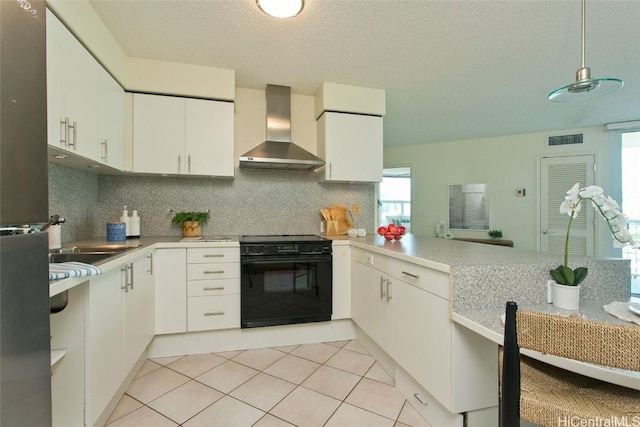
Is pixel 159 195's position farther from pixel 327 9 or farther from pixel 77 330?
pixel 327 9

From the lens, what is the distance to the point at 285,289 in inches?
94.3

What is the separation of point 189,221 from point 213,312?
913mm

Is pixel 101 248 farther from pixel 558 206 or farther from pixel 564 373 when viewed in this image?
pixel 558 206

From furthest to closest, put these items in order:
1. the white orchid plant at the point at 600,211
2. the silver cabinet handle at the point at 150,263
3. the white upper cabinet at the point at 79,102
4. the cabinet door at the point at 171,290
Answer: the cabinet door at the point at 171,290
the silver cabinet handle at the point at 150,263
the white upper cabinet at the point at 79,102
the white orchid plant at the point at 600,211

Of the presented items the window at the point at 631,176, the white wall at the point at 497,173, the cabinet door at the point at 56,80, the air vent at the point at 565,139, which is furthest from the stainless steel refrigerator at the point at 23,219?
the window at the point at 631,176

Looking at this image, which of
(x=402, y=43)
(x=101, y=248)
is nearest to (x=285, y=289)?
(x=101, y=248)

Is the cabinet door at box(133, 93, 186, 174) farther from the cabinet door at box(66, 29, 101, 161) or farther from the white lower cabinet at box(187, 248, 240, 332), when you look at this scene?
the white lower cabinet at box(187, 248, 240, 332)

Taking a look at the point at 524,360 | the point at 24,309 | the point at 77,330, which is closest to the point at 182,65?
the point at 77,330

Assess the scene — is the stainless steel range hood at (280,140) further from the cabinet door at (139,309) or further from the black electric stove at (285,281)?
the cabinet door at (139,309)

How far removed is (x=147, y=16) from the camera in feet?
5.98

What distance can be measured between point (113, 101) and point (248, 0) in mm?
1277

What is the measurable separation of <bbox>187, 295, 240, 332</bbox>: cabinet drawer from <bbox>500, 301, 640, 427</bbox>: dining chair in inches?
77.8

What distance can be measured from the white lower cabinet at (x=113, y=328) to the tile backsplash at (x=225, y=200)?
0.83 m

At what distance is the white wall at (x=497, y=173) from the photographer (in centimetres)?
430
